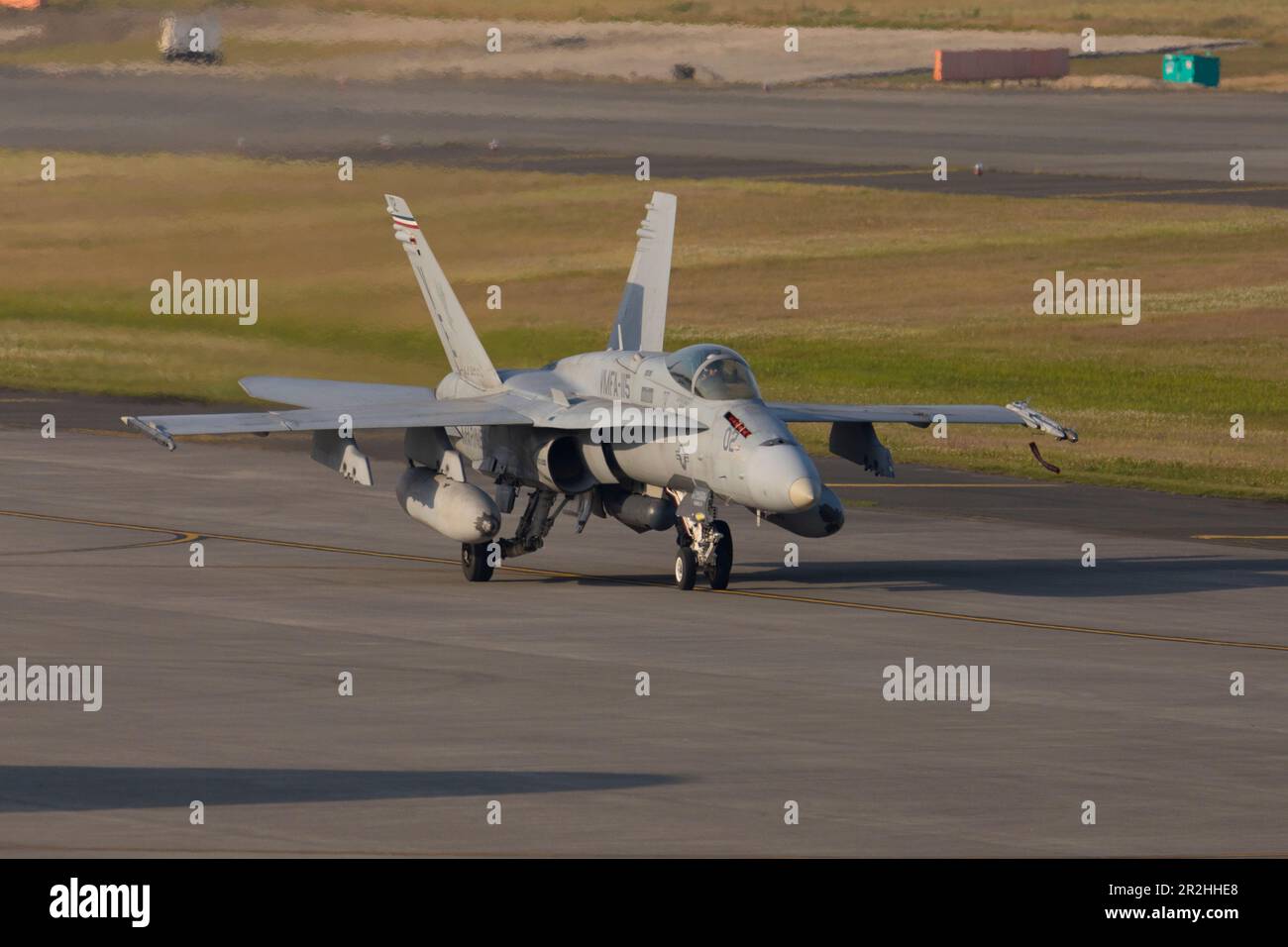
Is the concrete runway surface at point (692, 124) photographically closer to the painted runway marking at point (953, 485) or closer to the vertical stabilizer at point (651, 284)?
the painted runway marking at point (953, 485)

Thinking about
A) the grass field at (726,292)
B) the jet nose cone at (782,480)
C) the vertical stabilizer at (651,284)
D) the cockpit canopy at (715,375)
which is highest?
the grass field at (726,292)

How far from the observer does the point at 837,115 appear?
117562 millimetres

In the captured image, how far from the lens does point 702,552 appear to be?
3800cm

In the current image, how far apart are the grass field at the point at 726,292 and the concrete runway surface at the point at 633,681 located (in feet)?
42.6

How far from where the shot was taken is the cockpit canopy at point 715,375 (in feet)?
120

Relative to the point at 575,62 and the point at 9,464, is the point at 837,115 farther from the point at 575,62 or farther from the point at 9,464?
the point at 9,464

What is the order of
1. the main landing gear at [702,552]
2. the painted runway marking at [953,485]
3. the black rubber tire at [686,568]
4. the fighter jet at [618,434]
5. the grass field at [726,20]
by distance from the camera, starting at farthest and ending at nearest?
the grass field at [726,20] → the painted runway marking at [953,485] → the black rubber tire at [686,568] → the main landing gear at [702,552] → the fighter jet at [618,434]

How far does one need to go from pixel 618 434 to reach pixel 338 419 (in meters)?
4.15

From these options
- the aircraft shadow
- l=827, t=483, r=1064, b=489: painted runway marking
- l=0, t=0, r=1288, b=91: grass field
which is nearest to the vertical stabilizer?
l=827, t=483, r=1064, b=489: painted runway marking

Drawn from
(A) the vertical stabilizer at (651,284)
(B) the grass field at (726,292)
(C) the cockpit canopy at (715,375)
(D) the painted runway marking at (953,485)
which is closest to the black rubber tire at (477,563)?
(A) the vertical stabilizer at (651,284)

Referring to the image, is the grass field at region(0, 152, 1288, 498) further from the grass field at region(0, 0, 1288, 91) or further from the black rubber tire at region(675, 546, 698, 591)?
the black rubber tire at region(675, 546, 698, 591)

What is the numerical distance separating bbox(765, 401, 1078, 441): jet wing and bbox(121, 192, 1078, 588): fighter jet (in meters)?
0.04

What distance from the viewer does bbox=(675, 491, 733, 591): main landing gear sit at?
37812 mm
